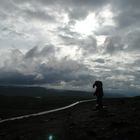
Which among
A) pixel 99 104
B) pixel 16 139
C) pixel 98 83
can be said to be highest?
pixel 98 83

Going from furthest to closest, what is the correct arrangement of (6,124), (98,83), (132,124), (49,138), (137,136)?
(98,83), (6,124), (132,124), (49,138), (137,136)

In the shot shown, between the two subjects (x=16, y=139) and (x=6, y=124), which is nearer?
(x=16, y=139)

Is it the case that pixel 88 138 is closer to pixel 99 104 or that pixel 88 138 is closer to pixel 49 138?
pixel 49 138

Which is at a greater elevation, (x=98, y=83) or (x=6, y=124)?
(x=98, y=83)

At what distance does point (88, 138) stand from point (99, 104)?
1561cm

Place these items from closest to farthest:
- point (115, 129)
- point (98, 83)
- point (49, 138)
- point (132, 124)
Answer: point (49, 138)
point (115, 129)
point (132, 124)
point (98, 83)

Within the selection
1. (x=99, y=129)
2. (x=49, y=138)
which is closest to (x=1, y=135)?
(x=49, y=138)

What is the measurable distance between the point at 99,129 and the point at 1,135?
6.41 m

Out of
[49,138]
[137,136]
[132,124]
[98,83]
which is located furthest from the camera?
[98,83]

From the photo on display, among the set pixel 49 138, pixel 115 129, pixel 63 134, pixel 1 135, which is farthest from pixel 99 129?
pixel 1 135

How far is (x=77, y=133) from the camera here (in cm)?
1653

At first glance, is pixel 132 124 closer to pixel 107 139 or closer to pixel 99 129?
pixel 99 129

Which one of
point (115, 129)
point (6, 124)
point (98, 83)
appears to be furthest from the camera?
point (98, 83)

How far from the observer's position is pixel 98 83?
99.2 ft
